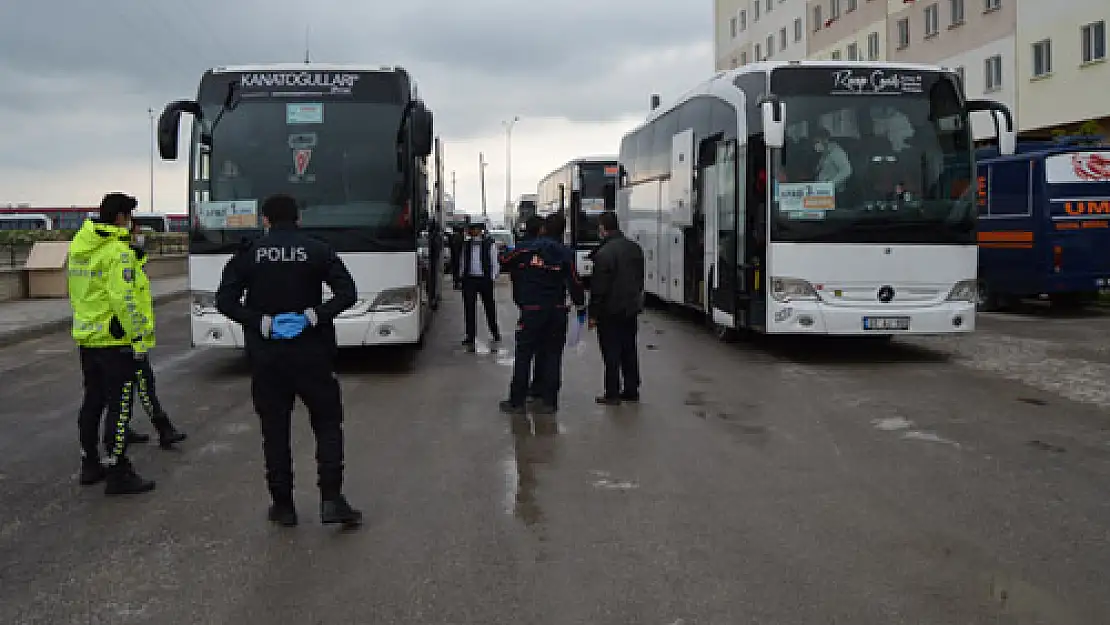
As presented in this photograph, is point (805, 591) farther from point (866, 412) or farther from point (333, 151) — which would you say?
point (333, 151)

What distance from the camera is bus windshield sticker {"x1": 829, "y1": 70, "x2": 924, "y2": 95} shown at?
42.2 feet

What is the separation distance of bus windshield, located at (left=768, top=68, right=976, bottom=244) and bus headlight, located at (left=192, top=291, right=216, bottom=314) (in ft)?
20.8

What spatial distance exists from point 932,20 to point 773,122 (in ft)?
110

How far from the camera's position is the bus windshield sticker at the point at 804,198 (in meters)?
12.8

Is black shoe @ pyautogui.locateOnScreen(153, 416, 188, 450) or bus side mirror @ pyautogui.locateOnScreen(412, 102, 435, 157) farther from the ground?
bus side mirror @ pyautogui.locateOnScreen(412, 102, 435, 157)

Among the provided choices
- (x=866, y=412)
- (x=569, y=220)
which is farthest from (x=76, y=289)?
(x=569, y=220)

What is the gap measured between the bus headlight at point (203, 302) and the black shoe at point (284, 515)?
6.29m

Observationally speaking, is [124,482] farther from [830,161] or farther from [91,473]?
[830,161]

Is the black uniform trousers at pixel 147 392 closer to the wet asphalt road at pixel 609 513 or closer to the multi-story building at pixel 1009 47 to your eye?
the wet asphalt road at pixel 609 513

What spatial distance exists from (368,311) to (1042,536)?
7.84 metres

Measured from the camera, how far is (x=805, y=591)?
4.77m

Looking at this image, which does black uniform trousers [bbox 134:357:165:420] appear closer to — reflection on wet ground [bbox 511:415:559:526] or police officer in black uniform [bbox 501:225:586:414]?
reflection on wet ground [bbox 511:415:559:526]

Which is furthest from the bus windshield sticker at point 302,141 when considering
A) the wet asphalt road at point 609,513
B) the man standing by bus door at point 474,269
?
the man standing by bus door at point 474,269

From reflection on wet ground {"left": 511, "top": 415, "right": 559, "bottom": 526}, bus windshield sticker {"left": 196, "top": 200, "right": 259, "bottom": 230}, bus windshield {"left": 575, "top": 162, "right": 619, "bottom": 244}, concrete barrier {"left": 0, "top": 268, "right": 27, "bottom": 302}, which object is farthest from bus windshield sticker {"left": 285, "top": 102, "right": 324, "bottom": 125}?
bus windshield {"left": 575, "top": 162, "right": 619, "bottom": 244}
